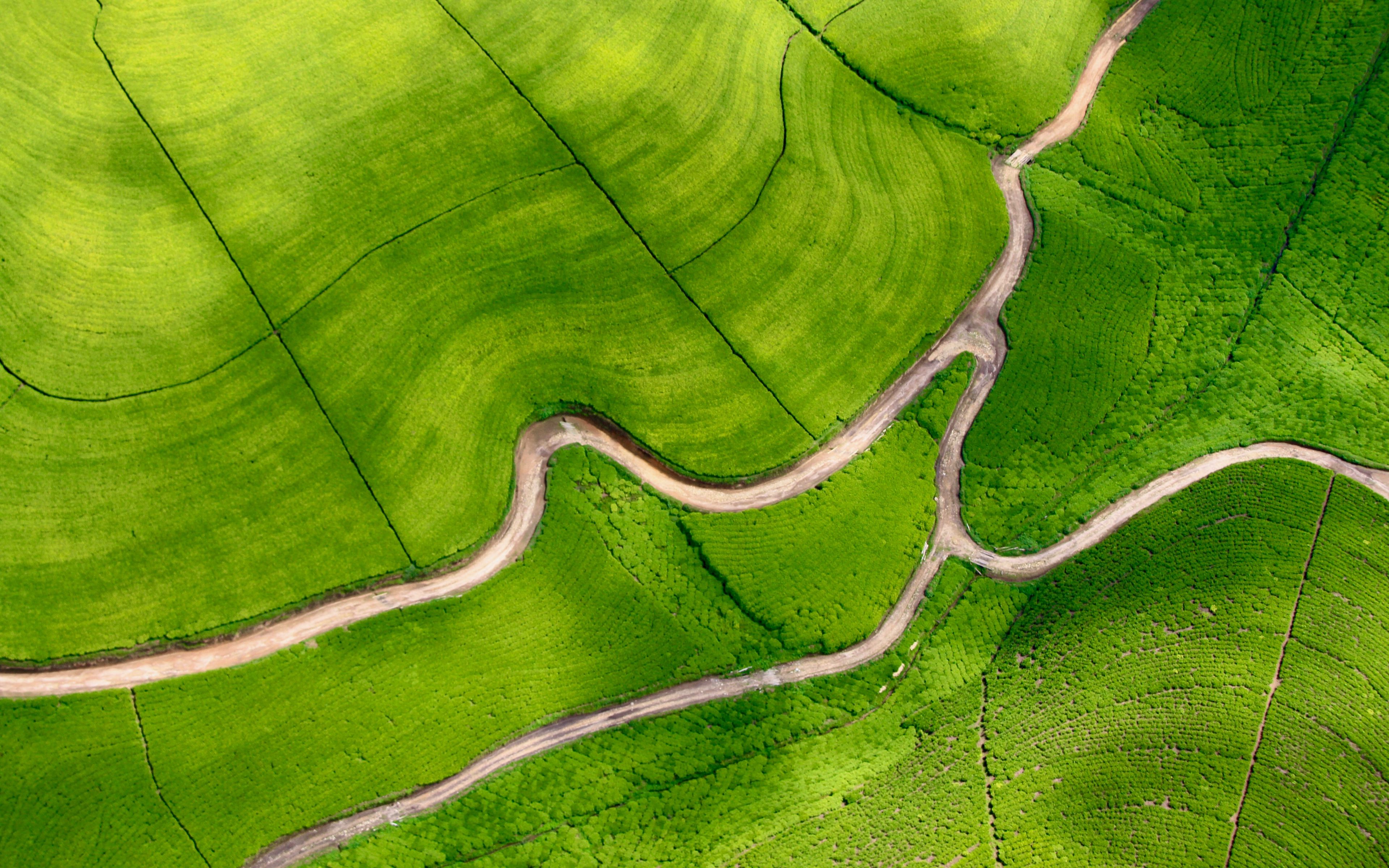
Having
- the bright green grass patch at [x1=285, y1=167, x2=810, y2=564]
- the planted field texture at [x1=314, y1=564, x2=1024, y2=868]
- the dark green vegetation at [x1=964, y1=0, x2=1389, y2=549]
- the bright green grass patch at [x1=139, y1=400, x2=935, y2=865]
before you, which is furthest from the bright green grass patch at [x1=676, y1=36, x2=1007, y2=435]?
the planted field texture at [x1=314, y1=564, x2=1024, y2=868]

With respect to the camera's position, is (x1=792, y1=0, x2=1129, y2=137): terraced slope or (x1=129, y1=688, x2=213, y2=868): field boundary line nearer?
(x1=129, y1=688, x2=213, y2=868): field boundary line

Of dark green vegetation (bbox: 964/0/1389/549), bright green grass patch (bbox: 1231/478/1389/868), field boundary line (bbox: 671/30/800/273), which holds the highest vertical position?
field boundary line (bbox: 671/30/800/273)

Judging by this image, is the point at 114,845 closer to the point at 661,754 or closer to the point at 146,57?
the point at 661,754

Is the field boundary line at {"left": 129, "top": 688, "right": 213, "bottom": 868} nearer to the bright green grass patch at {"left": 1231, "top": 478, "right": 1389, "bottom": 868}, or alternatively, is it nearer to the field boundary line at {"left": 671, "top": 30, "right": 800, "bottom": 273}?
the field boundary line at {"left": 671, "top": 30, "right": 800, "bottom": 273}

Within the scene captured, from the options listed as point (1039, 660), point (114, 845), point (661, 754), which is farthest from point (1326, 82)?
point (114, 845)

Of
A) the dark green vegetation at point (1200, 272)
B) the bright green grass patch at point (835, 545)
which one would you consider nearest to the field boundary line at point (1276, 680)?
the dark green vegetation at point (1200, 272)

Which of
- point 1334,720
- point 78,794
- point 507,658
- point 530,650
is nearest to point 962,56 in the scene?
point 530,650

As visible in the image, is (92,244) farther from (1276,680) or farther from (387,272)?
(1276,680)
